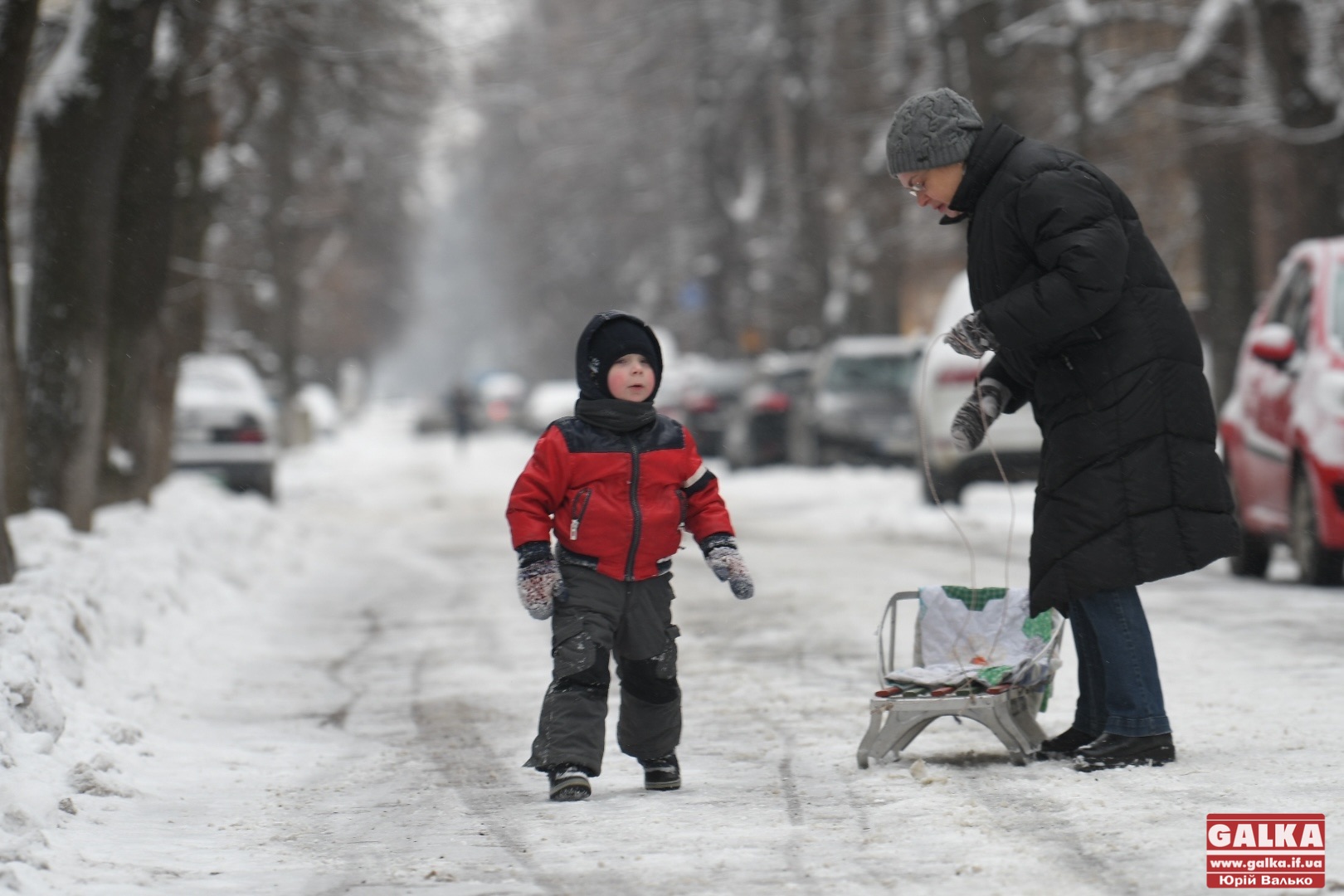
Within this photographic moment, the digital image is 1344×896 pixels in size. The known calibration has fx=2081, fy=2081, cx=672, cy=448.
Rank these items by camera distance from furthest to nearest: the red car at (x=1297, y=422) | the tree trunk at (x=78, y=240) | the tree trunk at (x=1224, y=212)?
the tree trunk at (x=1224, y=212)
the tree trunk at (x=78, y=240)
the red car at (x=1297, y=422)

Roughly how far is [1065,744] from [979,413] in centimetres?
99

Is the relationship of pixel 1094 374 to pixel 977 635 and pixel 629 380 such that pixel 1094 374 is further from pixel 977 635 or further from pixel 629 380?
pixel 629 380

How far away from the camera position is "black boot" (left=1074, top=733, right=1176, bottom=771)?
576 cm

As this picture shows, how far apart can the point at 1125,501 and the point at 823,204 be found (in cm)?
3196

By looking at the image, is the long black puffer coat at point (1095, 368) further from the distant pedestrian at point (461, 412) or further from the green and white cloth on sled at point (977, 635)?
the distant pedestrian at point (461, 412)

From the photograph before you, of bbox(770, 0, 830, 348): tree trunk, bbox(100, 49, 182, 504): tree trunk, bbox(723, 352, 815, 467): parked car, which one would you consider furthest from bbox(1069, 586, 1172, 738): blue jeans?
bbox(770, 0, 830, 348): tree trunk

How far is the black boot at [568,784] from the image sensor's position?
228 inches

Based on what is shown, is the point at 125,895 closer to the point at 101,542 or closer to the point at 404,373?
the point at 101,542

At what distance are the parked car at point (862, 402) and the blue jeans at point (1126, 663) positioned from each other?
57.9 feet

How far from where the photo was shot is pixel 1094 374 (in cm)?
577

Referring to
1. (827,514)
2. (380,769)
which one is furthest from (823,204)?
(380,769)

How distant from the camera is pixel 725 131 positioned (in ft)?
138

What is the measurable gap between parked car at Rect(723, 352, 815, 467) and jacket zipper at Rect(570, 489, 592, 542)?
72.2ft

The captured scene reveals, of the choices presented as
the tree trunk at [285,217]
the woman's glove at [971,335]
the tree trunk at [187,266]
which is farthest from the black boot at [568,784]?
the tree trunk at [285,217]
